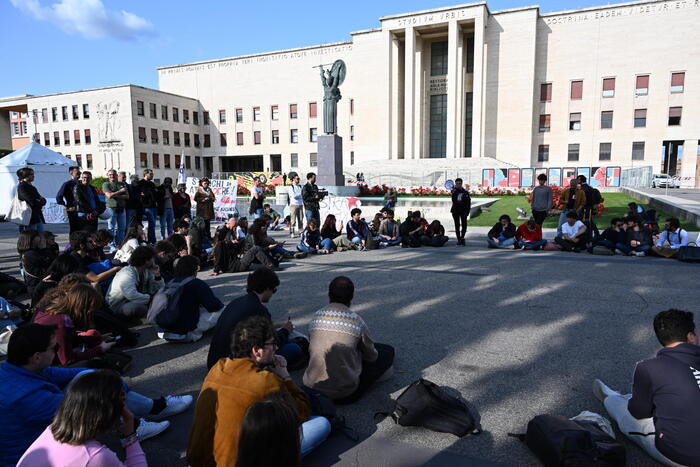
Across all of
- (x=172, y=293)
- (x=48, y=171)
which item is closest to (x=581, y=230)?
(x=172, y=293)

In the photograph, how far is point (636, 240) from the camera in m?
10.7

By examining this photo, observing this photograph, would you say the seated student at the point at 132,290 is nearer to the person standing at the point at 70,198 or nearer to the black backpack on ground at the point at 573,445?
the black backpack on ground at the point at 573,445

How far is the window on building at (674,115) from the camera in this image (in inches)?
1786

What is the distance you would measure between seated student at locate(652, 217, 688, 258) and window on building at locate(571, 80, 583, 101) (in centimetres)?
4327

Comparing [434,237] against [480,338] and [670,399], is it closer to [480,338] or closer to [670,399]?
[480,338]

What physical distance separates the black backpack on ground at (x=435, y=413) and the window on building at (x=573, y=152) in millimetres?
51286

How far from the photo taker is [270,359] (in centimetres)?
287

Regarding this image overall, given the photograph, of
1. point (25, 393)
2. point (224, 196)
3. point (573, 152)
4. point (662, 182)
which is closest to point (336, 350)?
point (25, 393)

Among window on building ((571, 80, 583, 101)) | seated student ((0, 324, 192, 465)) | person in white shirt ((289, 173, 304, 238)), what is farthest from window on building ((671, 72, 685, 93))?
seated student ((0, 324, 192, 465))

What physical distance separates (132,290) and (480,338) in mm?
4324

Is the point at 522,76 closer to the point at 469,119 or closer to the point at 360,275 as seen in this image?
the point at 469,119

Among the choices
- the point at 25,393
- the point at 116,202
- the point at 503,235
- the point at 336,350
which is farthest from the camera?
the point at 503,235

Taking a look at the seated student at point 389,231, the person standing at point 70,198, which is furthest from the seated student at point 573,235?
the person standing at point 70,198

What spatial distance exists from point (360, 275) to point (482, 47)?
45.5 m
